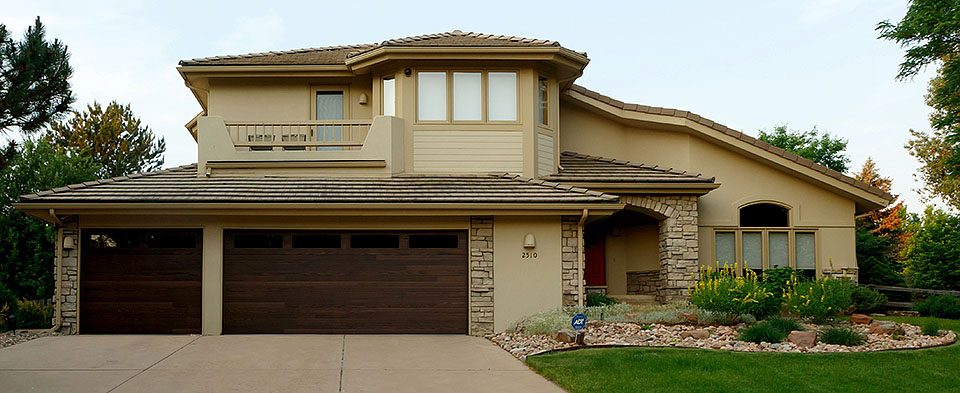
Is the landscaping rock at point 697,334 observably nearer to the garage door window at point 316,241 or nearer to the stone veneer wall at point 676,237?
the stone veneer wall at point 676,237

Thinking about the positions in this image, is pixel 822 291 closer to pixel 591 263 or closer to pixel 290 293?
pixel 591 263

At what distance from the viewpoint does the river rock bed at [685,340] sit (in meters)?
11.6

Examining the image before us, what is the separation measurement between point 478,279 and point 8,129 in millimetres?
7433

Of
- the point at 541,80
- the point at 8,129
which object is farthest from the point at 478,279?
the point at 8,129

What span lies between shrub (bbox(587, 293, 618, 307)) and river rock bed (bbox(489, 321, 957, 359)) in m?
1.81

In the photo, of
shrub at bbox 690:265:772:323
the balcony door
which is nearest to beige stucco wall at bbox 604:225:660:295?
shrub at bbox 690:265:772:323

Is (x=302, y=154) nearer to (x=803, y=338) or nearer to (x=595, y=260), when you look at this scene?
(x=595, y=260)

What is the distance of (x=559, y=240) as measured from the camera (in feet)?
48.1

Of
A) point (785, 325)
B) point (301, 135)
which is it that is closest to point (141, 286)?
point (301, 135)

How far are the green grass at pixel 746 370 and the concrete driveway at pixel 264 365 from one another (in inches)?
23.7

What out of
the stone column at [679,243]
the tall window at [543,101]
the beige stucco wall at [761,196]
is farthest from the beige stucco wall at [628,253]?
the tall window at [543,101]

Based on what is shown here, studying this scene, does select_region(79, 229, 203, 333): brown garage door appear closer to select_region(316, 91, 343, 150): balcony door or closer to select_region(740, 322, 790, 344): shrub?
select_region(316, 91, 343, 150): balcony door

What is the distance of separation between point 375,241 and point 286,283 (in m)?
1.67

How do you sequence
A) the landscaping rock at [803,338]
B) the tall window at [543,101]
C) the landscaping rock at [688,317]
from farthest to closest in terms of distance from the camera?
the tall window at [543,101], the landscaping rock at [688,317], the landscaping rock at [803,338]
